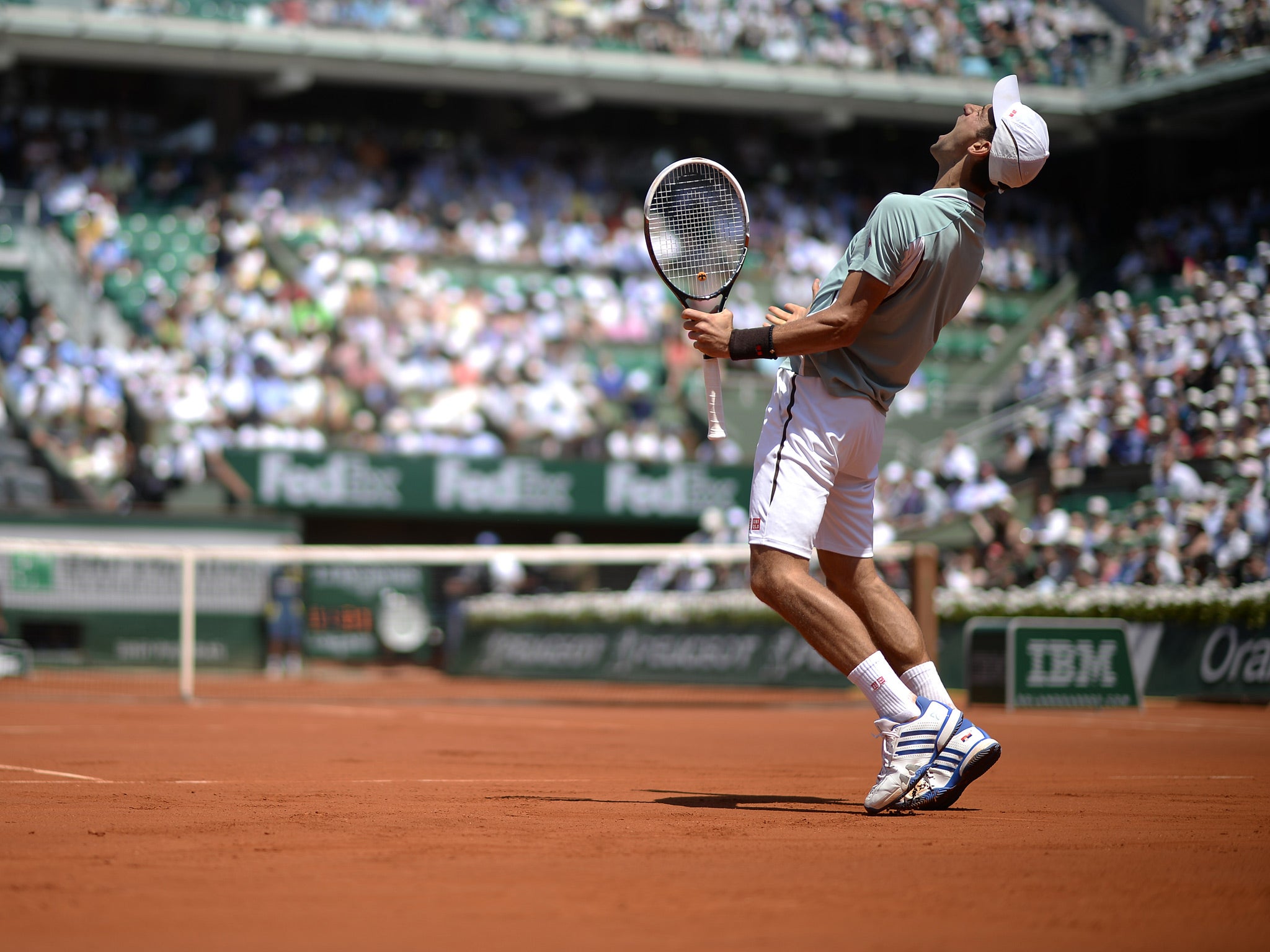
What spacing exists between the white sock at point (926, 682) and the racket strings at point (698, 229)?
1.53m

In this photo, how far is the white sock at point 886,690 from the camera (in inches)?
208

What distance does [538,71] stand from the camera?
94.6ft

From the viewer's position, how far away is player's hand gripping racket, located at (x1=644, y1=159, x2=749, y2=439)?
232 inches

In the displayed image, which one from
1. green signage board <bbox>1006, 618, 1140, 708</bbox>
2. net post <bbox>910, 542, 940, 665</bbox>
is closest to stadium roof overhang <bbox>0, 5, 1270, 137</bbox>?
net post <bbox>910, 542, 940, 665</bbox>

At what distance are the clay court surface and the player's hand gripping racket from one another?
5.62 ft

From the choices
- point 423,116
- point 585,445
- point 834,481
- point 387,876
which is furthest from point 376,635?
point 387,876

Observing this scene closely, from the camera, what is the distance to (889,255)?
17.7ft

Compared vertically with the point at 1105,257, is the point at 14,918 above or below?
below

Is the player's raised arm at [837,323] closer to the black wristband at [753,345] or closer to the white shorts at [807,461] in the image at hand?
the black wristband at [753,345]

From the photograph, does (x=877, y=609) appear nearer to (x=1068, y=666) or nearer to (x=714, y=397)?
(x=714, y=397)

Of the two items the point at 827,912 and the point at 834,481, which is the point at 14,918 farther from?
the point at 834,481

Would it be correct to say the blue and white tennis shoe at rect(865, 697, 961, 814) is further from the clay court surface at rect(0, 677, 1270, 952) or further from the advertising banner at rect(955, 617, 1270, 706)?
the advertising banner at rect(955, 617, 1270, 706)

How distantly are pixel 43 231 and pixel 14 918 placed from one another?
24452 millimetres

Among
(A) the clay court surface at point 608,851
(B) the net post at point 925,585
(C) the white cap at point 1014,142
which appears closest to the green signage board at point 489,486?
(B) the net post at point 925,585
